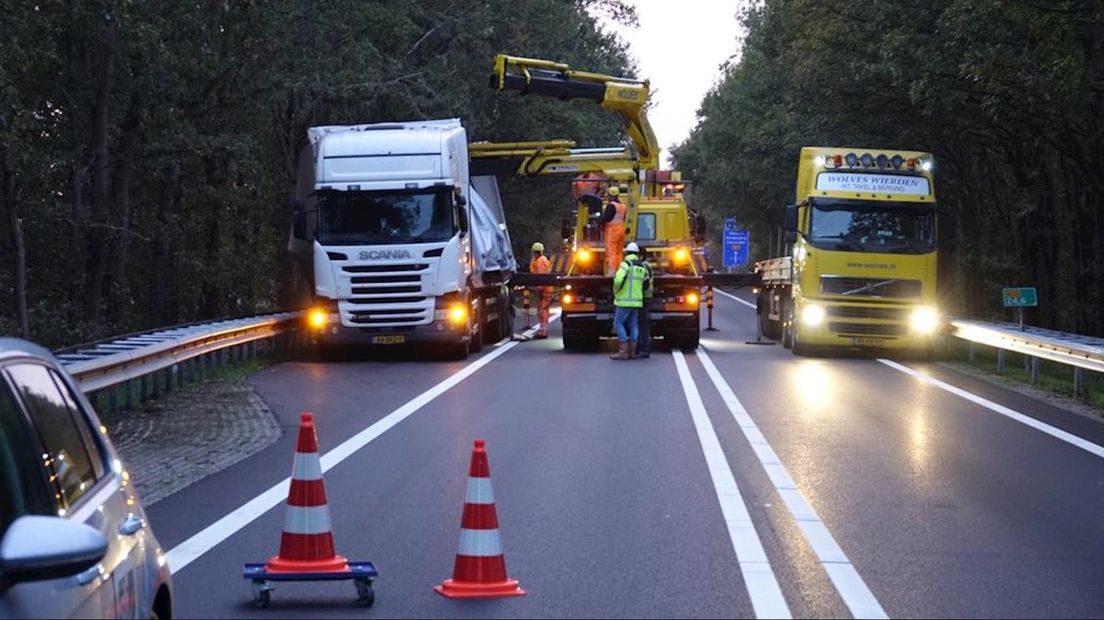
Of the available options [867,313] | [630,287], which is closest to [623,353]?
[630,287]

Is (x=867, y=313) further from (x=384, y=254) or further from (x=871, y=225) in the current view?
(x=384, y=254)

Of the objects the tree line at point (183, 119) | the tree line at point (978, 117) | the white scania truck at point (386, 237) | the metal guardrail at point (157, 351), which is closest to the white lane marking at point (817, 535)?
the metal guardrail at point (157, 351)

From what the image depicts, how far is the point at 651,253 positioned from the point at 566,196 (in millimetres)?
29141

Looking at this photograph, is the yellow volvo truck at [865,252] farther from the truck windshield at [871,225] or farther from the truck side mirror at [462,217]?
the truck side mirror at [462,217]

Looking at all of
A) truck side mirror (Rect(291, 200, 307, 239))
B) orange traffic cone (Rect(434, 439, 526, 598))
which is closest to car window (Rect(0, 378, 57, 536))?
orange traffic cone (Rect(434, 439, 526, 598))

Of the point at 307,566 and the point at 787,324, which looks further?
the point at 787,324

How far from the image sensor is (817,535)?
10.2 metres

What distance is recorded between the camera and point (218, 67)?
1163 inches

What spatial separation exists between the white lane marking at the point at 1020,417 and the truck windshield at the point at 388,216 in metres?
7.70

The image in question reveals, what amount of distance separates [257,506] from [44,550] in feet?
24.8

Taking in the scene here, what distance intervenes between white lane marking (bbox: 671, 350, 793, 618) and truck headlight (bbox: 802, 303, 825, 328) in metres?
11.7

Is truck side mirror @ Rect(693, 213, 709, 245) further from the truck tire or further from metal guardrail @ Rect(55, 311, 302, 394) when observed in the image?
metal guardrail @ Rect(55, 311, 302, 394)

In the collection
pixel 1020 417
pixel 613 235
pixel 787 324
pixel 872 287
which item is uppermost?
pixel 613 235

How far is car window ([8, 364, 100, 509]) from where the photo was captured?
4707 millimetres
